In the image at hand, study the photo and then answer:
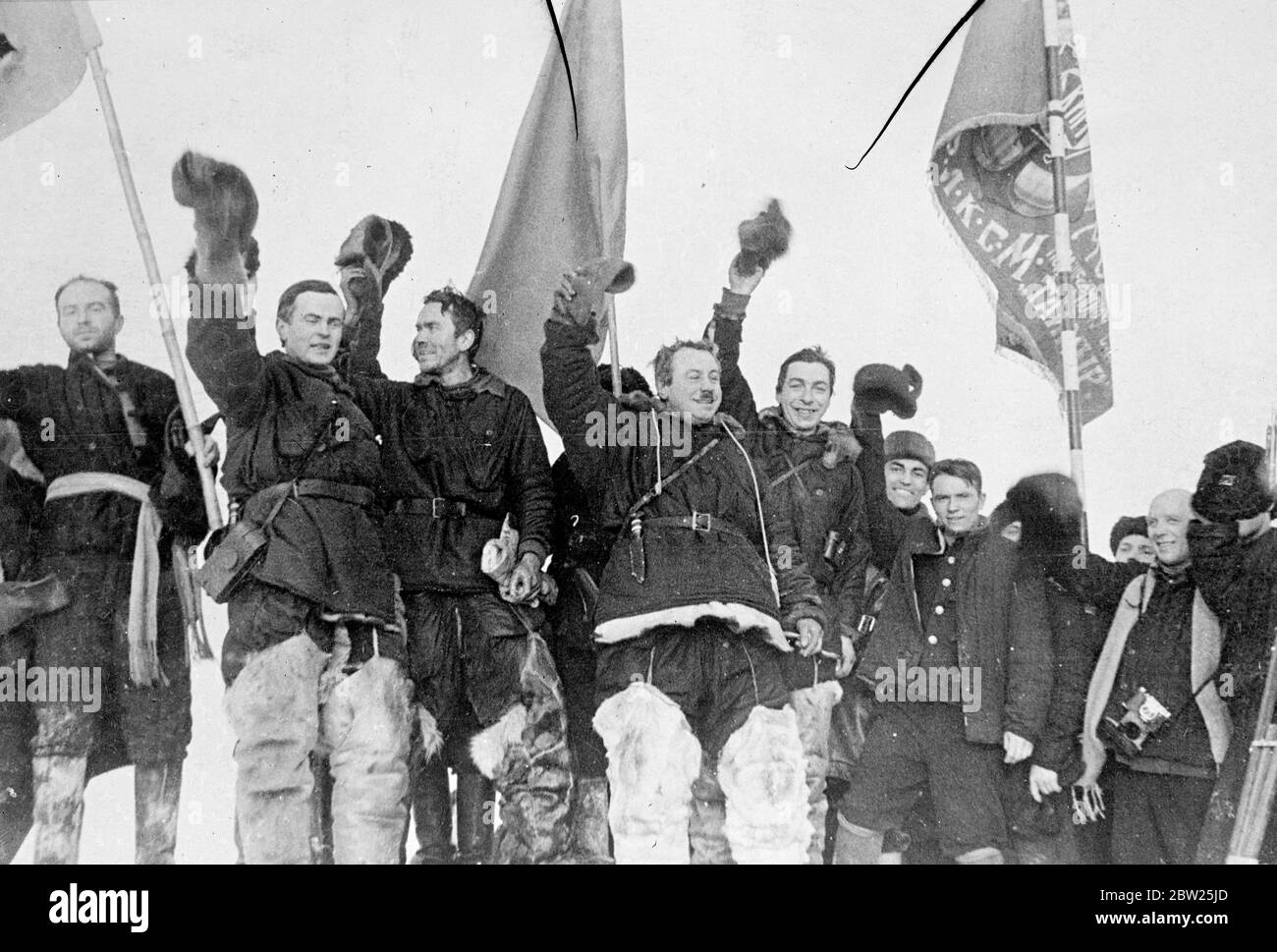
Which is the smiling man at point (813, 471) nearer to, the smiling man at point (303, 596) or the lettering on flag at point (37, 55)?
the smiling man at point (303, 596)

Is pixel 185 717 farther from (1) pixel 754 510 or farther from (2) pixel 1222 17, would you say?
(2) pixel 1222 17

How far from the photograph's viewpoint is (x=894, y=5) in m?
6.47

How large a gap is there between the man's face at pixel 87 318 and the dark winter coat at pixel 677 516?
5.01ft

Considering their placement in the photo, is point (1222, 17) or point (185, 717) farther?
point (1222, 17)

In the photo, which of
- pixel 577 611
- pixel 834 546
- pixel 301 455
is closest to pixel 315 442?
pixel 301 455

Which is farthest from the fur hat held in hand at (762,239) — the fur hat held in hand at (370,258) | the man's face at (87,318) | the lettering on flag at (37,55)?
the lettering on flag at (37,55)

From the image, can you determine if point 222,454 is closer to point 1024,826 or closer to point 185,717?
point 185,717

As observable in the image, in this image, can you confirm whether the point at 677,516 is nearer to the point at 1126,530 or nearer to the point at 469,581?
the point at 469,581

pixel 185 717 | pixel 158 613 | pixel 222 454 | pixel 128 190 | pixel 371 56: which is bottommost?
pixel 185 717

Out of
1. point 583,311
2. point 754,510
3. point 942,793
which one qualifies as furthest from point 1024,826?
point 583,311

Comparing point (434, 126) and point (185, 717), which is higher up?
point (434, 126)

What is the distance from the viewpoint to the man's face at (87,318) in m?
6.05

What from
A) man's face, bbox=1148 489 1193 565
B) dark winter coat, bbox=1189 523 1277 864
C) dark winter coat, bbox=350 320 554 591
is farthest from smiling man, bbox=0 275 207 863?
dark winter coat, bbox=1189 523 1277 864
